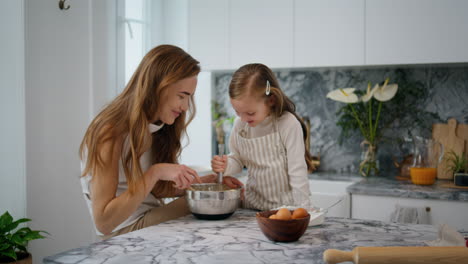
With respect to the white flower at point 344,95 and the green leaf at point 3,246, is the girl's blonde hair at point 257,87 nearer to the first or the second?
the white flower at point 344,95

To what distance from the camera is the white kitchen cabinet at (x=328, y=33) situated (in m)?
2.96

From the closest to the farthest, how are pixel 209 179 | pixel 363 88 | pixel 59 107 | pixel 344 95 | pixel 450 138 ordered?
pixel 209 179 < pixel 59 107 < pixel 450 138 < pixel 344 95 < pixel 363 88

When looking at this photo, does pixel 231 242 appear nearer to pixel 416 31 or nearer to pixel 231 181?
pixel 231 181

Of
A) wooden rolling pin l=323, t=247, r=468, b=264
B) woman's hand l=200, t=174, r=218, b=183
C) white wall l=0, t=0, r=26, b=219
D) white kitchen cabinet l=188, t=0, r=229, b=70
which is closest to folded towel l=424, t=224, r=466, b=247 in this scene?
wooden rolling pin l=323, t=247, r=468, b=264

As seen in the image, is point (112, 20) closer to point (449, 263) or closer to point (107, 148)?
point (107, 148)

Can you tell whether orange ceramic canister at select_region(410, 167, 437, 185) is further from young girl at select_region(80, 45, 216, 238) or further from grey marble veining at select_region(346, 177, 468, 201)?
young girl at select_region(80, 45, 216, 238)

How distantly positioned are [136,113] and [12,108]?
1.17 m

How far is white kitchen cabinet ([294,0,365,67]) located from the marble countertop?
161 cm

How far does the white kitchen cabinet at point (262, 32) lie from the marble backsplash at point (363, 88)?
37cm

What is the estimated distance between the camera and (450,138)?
3014 mm

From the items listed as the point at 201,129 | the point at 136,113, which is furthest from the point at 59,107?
the point at 136,113

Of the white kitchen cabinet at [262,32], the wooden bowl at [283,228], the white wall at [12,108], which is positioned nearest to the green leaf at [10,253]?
the white wall at [12,108]

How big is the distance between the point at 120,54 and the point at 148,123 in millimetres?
1656

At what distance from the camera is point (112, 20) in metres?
3.20
